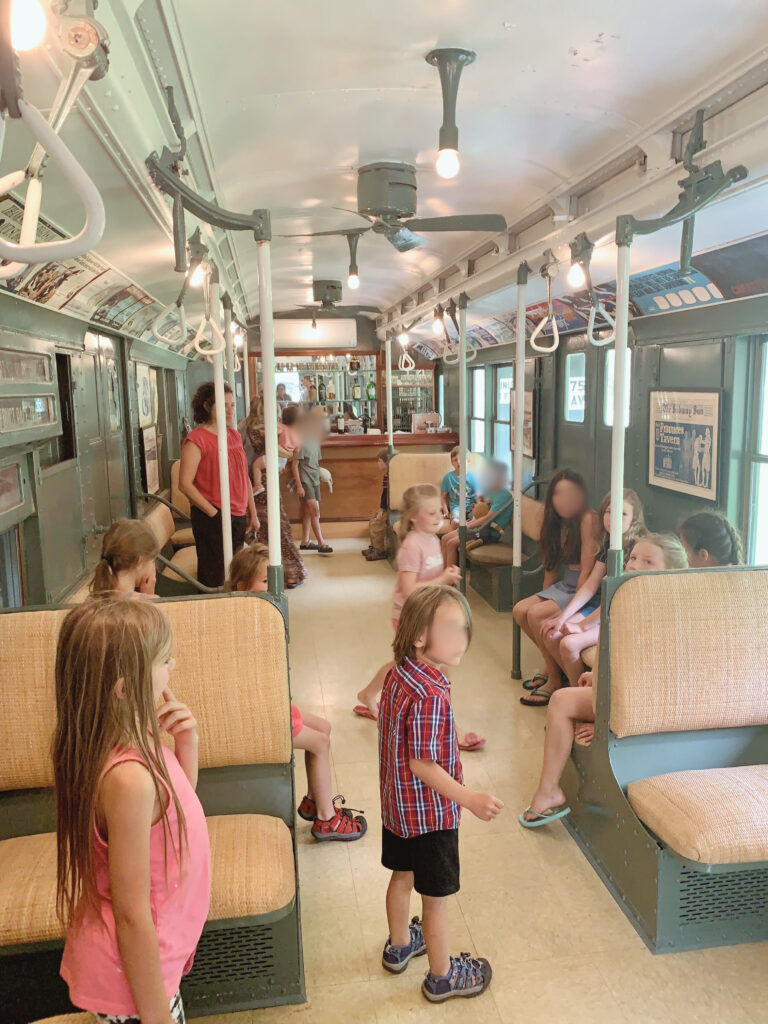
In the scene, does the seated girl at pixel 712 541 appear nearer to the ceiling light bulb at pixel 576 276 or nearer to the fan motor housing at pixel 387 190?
the ceiling light bulb at pixel 576 276

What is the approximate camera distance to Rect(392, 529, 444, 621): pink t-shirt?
3656 mm

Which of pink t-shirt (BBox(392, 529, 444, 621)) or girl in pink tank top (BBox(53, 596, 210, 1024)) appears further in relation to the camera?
pink t-shirt (BBox(392, 529, 444, 621))

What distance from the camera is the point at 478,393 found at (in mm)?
10180

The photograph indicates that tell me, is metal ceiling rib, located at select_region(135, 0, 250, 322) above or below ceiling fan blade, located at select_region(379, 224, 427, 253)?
above

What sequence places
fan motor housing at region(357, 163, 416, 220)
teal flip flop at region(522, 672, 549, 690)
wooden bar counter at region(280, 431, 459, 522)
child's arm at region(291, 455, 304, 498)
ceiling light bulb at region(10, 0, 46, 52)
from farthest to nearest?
wooden bar counter at region(280, 431, 459, 522), child's arm at region(291, 455, 304, 498), teal flip flop at region(522, 672, 549, 690), fan motor housing at region(357, 163, 416, 220), ceiling light bulb at region(10, 0, 46, 52)

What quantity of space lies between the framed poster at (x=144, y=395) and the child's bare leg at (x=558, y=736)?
4610 millimetres

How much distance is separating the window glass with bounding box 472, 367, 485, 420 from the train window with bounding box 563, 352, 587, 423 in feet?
9.08

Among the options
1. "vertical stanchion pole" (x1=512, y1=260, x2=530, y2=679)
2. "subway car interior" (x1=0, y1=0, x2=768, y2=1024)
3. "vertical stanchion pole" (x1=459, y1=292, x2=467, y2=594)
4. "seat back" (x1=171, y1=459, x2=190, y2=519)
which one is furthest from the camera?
"seat back" (x1=171, y1=459, x2=190, y2=519)

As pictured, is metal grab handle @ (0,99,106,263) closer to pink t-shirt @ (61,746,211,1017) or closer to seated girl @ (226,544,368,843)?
pink t-shirt @ (61,746,211,1017)

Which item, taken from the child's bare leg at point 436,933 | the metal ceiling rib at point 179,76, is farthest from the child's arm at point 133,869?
the metal ceiling rib at point 179,76

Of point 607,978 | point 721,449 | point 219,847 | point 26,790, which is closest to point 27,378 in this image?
point 26,790

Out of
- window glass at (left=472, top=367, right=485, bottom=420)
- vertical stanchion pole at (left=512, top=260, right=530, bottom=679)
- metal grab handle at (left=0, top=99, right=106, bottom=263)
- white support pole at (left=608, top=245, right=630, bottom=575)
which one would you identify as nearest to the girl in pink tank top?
metal grab handle at (left=0, top=99, right=106, bottom=263)

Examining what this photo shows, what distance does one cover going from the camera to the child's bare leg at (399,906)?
7.25ft

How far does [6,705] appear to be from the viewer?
2.26 metres
